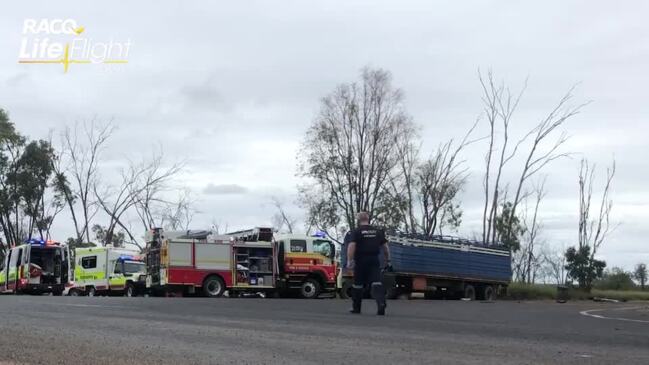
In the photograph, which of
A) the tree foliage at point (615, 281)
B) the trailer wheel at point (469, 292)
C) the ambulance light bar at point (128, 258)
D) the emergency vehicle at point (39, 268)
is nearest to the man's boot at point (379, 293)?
the trailer wheel at point (469, 292)

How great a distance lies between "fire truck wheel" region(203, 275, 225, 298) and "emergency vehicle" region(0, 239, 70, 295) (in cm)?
1005

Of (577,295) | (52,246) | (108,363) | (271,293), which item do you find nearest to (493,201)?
(577,295)

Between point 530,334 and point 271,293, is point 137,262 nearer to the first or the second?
point 271,293

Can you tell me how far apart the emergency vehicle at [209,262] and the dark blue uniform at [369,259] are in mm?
16842

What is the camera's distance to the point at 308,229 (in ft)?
163

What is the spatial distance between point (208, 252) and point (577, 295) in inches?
966

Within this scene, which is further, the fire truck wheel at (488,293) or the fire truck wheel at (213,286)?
the fire truck wheel at (488,293)

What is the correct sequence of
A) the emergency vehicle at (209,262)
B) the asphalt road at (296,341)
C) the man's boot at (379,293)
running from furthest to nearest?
the emergency vehicle at (209,262), the man's boot at (379,293), the asphalt road at (296,341)

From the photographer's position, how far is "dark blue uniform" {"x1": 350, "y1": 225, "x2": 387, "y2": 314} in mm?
13062

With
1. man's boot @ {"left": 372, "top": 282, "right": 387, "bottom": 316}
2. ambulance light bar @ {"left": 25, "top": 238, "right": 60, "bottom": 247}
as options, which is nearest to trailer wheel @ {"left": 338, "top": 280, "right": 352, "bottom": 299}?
ambulance light bar @ {"left": 25, "top": 238, "right": 60, "bottom": 247}

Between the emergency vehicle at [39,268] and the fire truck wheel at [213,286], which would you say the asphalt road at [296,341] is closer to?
the fire truck wheel at [213,286]

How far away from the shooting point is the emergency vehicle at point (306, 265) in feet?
98.9

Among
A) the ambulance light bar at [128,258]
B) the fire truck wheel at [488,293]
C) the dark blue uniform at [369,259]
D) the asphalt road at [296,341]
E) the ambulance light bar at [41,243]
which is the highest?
the ambulance light bar at [41,243]

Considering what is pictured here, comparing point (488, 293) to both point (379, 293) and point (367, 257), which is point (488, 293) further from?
point (367, 257)
